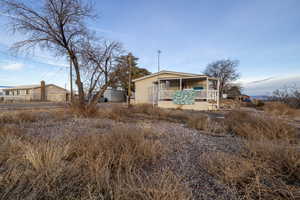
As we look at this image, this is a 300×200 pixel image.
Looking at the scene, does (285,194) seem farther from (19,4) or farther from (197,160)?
(19,4)

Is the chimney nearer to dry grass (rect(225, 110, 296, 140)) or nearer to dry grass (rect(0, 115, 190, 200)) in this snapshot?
dry grass (rect(0, 115, 190, 200))

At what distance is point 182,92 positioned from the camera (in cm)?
1140

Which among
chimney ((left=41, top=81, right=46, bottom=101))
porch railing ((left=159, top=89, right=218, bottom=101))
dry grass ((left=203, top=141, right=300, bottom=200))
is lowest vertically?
dry grass ((left=203, top=141, right=300, bottom=200))

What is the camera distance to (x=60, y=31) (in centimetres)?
679

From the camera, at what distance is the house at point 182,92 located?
36.1ft

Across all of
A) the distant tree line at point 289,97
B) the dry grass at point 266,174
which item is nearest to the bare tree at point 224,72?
the distant tree line at point 289,97

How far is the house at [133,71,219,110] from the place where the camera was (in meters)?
11.0

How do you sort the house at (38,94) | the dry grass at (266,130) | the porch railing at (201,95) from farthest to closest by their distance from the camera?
the house at (38,94) < the porch railing at (201,95) < the dry grass at (266,130)

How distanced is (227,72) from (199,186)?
1278 inches

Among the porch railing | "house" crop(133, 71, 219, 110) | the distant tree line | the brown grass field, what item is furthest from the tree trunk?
the distant tree line

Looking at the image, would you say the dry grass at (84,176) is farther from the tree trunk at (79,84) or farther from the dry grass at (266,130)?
the tree trunk at (79,84)

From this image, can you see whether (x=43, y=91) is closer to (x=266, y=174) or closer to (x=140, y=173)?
(x=140, y=173)

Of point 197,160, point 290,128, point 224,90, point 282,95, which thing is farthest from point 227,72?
point 197,160

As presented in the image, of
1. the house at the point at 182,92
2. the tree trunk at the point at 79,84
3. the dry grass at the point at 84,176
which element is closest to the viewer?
the dry grass at the point at 84,176
